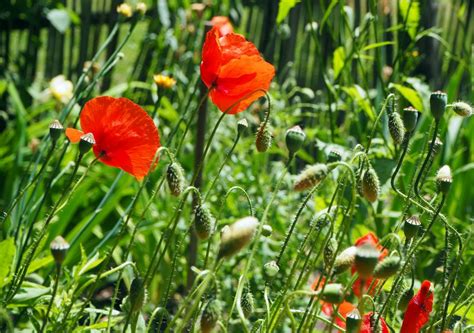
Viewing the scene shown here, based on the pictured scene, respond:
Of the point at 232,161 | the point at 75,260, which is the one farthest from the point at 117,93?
the point at 75,260

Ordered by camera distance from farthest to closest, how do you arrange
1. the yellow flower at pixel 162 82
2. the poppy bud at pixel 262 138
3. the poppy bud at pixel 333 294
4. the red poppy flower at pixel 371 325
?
1. the yellow flower at pixel 162 82
2. the poppy bud at pixel 262 138
3. the red poppy flower at pixel 371 325
4. the poppy bud at pixel 333 294

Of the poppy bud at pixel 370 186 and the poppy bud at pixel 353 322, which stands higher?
the poppy bud at pixel 370 186

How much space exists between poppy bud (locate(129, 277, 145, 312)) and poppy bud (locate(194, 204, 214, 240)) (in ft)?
0.34

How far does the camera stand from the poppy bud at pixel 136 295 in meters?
1.11

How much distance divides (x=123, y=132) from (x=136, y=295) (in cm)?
35

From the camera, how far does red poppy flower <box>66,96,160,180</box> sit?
4.52ft

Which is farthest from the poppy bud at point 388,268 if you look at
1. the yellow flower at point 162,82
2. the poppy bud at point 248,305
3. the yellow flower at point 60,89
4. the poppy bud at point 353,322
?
the yellow flower at point 60,89

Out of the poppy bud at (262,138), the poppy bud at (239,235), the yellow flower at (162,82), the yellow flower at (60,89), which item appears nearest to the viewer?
the poppy bud at (239,235)

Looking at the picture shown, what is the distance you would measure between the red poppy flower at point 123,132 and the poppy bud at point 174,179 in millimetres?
200

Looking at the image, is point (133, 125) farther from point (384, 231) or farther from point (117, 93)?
point (117, 93)

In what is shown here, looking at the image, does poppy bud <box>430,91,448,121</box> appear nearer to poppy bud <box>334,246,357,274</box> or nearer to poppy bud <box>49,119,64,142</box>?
poppy bud <box>334,246,357,274</box>

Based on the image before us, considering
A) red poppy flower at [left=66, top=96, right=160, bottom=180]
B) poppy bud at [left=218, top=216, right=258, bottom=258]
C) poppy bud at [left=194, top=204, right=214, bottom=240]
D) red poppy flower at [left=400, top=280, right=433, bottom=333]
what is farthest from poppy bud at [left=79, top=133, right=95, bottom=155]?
red poppy flower at [left=400, top=280, right=433, bottom=333]

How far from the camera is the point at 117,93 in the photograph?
13.1 feet

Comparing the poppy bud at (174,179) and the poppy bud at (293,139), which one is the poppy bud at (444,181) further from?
the poppy bud at (174,179)
